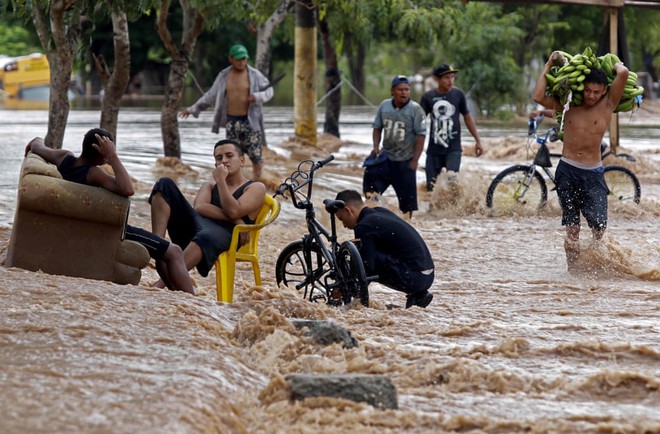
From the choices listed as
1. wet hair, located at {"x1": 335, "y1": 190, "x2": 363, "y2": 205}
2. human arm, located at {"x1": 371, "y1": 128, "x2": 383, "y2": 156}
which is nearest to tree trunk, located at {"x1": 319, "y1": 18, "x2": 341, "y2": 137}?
human arm, located at {"x1": 371, "y1": 128, "x2": 383, "y2": 156}

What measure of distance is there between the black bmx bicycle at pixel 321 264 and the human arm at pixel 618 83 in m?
2.71

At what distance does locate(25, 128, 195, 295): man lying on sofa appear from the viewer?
25.1 feet

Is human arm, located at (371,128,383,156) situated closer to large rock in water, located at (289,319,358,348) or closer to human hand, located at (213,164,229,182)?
human hand, located at (213,164,229,182)

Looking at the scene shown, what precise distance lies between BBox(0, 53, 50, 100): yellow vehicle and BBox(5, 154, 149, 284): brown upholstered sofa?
46149mm

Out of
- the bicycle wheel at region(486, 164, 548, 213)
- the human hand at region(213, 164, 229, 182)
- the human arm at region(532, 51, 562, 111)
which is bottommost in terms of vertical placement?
the bicycle wheel at region(486, 164, 548, 213)

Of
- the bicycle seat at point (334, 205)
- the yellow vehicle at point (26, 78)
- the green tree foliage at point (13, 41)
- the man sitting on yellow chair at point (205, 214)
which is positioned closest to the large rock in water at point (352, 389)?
the bicycle seat at point (334, 205)

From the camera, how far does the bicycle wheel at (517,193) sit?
1405cm

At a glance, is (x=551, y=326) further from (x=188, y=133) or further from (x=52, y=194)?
(x=188, y=133)

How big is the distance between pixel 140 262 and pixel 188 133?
1848 centimetres

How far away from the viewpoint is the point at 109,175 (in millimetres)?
7668

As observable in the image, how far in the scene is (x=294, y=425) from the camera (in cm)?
536

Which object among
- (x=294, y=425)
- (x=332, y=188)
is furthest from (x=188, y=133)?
(x=294, y=425)

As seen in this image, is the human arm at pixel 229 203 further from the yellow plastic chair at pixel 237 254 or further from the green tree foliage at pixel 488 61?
the green tree foliage at pixel 488 61

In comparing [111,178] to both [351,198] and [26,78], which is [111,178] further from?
[26,78]
